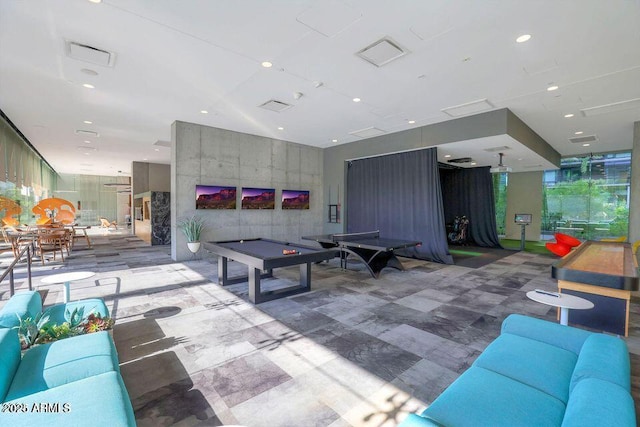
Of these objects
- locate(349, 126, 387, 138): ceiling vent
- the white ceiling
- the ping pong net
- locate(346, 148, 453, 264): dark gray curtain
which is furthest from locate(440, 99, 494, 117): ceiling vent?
the ping pong net

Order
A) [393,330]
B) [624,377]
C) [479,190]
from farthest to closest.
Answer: [479,190]
[393,330]
[624,377]

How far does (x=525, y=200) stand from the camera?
12438 millimetres

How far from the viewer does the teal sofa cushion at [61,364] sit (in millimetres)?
1709

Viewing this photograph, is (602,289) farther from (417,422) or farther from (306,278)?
(306,278)

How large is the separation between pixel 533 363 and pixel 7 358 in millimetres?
3314

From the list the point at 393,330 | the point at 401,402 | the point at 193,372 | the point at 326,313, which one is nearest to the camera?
the point at 401,402

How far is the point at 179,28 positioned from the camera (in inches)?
144

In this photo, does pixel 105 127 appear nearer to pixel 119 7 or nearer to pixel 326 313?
pixel 119 7

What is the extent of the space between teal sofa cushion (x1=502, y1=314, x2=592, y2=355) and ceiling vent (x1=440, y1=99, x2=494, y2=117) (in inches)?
→ 195

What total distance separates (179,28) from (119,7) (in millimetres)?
628

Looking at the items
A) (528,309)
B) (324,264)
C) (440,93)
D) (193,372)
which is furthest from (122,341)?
(440,93)

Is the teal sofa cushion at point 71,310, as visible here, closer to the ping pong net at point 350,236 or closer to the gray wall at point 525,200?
the ping pong net at point 350,236

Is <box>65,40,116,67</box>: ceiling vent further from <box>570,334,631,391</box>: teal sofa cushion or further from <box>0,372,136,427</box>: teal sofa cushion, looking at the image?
<box>570,334,631,391</box>: teal sofa cushion

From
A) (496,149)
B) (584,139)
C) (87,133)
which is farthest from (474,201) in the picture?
(87,133)
